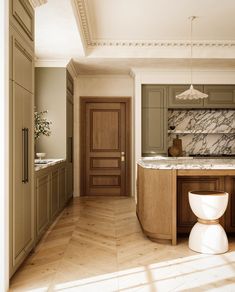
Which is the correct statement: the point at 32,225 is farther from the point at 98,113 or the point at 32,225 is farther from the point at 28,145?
the point at 98,113

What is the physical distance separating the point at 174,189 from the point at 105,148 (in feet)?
11.5

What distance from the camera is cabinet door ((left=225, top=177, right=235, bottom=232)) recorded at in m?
3.68

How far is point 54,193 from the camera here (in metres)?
4.58

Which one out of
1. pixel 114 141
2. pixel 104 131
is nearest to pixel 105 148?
pixel 114 141

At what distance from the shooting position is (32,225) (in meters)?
3.23

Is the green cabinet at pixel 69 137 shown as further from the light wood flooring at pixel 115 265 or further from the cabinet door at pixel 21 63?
the cabinet door at pixel 21 63

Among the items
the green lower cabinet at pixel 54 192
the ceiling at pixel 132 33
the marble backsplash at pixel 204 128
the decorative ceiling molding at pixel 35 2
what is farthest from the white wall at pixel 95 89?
the decorative ceiling molding at pixel 35 2

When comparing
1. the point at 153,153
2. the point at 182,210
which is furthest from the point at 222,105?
the point at 182,210

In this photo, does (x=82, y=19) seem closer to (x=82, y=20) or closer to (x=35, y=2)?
(x=82, y=20)

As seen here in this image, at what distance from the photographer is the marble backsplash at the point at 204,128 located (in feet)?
21.5

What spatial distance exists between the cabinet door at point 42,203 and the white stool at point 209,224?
1.67 m

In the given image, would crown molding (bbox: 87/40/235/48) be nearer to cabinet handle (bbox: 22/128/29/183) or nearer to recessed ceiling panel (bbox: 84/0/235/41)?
recessed ceiling panel (bbox: 84/0/235/41)

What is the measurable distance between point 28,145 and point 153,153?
143 inches

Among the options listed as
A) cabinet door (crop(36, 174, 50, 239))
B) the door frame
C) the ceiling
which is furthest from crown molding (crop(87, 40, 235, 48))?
cabinet door (crop(36, 174, 50, 239))
